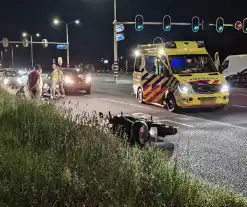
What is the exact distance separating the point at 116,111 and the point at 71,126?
726 cm

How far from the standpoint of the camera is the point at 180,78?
44.2 ft

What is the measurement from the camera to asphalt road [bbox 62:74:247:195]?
6547 millimetres

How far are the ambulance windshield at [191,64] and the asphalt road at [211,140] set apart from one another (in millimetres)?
1500

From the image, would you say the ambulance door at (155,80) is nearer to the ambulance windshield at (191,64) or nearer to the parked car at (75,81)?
the ambulance windshield at (191,64)

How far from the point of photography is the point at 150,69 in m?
15.4

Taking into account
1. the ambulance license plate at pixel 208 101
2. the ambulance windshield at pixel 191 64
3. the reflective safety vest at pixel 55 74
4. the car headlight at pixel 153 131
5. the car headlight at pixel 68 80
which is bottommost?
the car headlight at pixel 153 131

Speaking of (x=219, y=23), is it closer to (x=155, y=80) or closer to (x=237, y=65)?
(x=237, y=65)

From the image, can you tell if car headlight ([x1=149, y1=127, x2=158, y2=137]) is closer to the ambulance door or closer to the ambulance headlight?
the ambulance door

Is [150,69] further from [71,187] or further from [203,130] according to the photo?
[71,187]

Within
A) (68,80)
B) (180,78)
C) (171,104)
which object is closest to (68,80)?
(68,80)

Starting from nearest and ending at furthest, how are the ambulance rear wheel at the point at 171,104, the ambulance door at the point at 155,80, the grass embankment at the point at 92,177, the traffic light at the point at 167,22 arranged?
the grass embankment at the point at 92,177
the ambulance rear wheel at the point at 171,104
the ambulance door at the point at 155,80
the traffic light at the point at 167,22

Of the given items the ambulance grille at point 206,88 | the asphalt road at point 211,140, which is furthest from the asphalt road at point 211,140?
the ambulance grille at point 206,88

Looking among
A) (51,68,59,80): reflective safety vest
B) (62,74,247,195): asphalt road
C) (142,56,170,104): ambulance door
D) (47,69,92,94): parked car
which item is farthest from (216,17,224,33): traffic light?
(142,56,170,104): ambulance door

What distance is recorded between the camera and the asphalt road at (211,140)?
6547 mm
